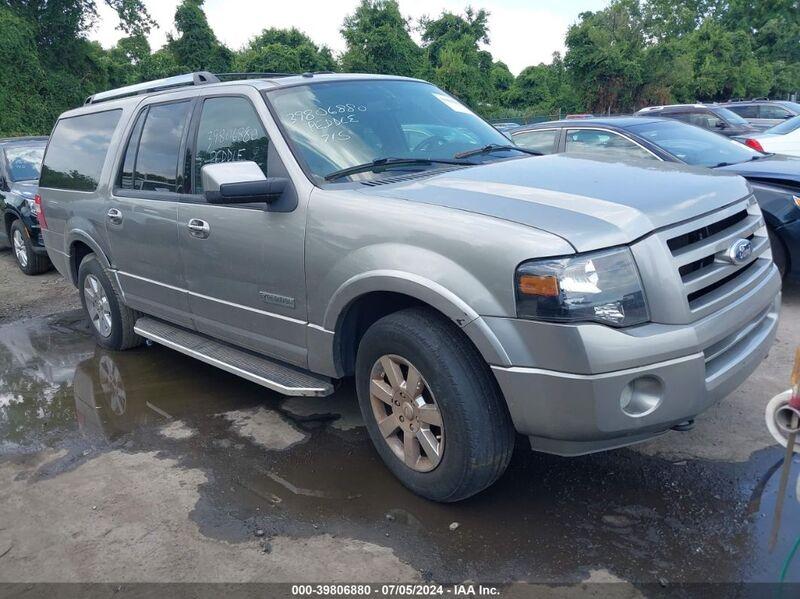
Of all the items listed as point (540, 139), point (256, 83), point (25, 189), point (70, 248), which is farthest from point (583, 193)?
point (25, 189)

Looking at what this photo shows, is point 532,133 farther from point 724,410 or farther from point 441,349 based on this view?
point 441,349

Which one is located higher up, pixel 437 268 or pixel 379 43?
pixel 379 43

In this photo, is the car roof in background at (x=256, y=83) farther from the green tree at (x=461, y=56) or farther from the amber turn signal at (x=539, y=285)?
the green tree at (x=461, y=56)

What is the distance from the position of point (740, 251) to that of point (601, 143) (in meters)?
4.20

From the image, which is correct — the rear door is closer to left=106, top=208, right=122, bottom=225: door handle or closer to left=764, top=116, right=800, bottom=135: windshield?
left=106, top=208, right=122, bottom=225: door handle

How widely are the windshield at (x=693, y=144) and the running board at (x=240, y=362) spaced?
4518 millimetres

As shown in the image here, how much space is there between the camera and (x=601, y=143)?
22.7 feet

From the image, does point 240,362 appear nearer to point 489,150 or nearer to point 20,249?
point 489,150

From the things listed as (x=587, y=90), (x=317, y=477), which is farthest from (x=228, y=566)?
(x=587, y=90)

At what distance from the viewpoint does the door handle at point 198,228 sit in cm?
395

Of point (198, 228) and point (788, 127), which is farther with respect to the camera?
point (788, 127)

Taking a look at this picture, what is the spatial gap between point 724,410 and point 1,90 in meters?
23.8

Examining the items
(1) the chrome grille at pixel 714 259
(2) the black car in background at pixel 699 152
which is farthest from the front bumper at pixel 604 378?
(2) the black car in background at pixel 699 152

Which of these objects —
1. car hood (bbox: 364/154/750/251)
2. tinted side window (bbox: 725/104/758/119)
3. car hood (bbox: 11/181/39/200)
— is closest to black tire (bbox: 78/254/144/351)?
car hood (bbox: 364/154/750/251)
